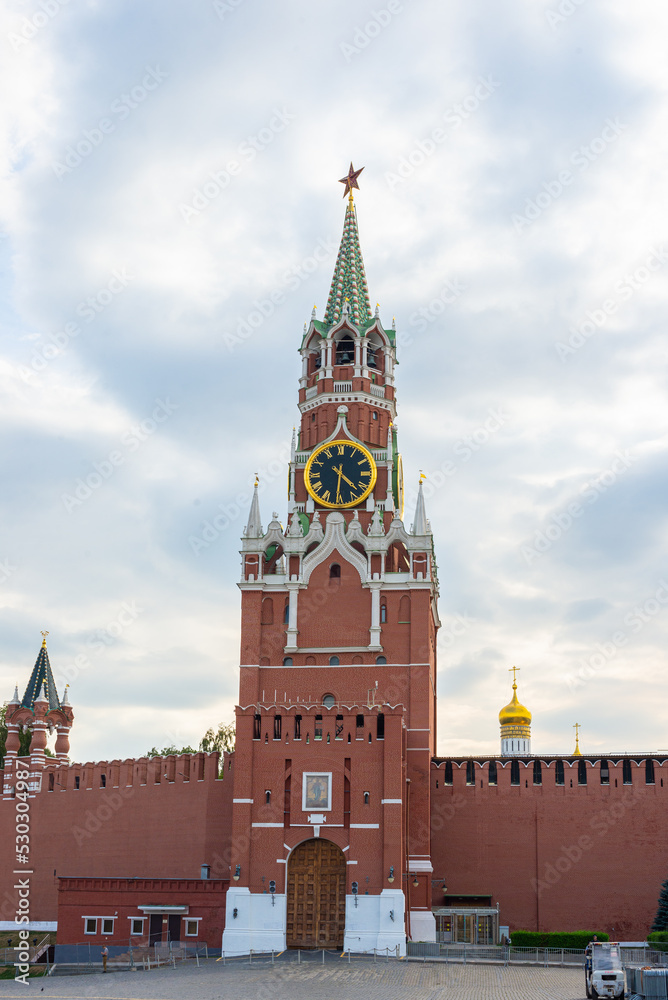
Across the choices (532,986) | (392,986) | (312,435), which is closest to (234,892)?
(392,986)

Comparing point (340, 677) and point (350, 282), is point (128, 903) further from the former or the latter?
point (350, 282)

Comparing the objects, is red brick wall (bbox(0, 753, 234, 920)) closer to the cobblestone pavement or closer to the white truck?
the cobblestone pavement

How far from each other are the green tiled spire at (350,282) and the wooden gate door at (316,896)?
94.1 feet

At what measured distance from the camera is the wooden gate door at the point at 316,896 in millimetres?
44469

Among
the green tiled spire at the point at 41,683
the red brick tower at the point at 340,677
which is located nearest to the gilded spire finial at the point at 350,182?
the red brick tower at the point at 340,677

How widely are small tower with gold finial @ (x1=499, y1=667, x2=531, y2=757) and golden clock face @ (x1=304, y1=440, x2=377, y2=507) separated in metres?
22.6

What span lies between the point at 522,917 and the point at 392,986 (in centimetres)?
1553

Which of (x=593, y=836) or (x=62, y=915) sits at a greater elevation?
(x=593, y=836)

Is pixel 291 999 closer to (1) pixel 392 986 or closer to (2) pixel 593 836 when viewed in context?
(1) pixel 392 986

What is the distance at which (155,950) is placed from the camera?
4497 centimetres

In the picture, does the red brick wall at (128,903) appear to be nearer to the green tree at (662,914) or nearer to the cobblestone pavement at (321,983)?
the cobblestone pavement at (321,983)

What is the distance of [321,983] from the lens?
3591 centimetres

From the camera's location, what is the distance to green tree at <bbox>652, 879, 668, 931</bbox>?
150 ft

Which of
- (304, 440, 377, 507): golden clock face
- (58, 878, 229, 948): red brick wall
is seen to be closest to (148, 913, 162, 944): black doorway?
(58, 878, 229, 948): red brick wall
